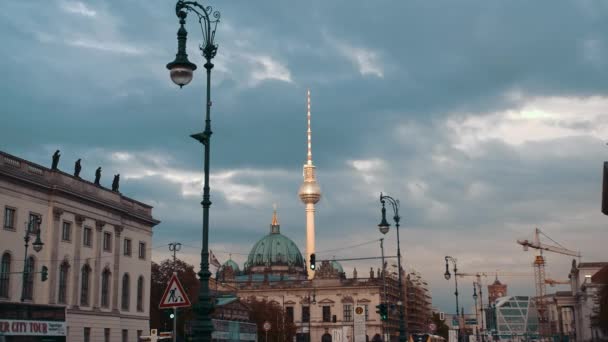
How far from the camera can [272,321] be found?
134500 millimetres

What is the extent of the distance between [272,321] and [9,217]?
263 feet

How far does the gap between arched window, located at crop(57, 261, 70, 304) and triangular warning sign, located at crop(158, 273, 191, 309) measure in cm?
5016

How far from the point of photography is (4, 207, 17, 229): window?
195ft

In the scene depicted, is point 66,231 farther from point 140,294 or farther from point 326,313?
point 326,313

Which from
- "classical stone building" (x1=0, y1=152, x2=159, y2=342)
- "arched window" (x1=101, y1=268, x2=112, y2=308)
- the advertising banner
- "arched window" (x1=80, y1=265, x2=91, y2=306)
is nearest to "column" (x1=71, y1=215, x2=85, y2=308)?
"classical stone building" (x1=0, y1=152, x2=159, y2=342)

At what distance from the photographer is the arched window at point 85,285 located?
69188 mm

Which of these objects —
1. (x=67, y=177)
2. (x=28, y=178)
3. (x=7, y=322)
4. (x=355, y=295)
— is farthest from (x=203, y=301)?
(x=355, y=295)

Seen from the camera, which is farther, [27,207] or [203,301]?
[27,207]

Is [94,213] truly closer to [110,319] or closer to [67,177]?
[67,177]

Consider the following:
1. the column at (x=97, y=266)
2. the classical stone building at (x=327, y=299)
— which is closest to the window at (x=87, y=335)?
the column at (x=97, y=266)

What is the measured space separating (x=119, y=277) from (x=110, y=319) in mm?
4303

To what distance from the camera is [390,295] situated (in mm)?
171000

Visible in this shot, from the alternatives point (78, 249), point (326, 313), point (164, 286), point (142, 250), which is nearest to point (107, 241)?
point (78, 249)

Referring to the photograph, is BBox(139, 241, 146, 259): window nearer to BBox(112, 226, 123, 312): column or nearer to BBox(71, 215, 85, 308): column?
BBox(112, 226, 123, 312): column
